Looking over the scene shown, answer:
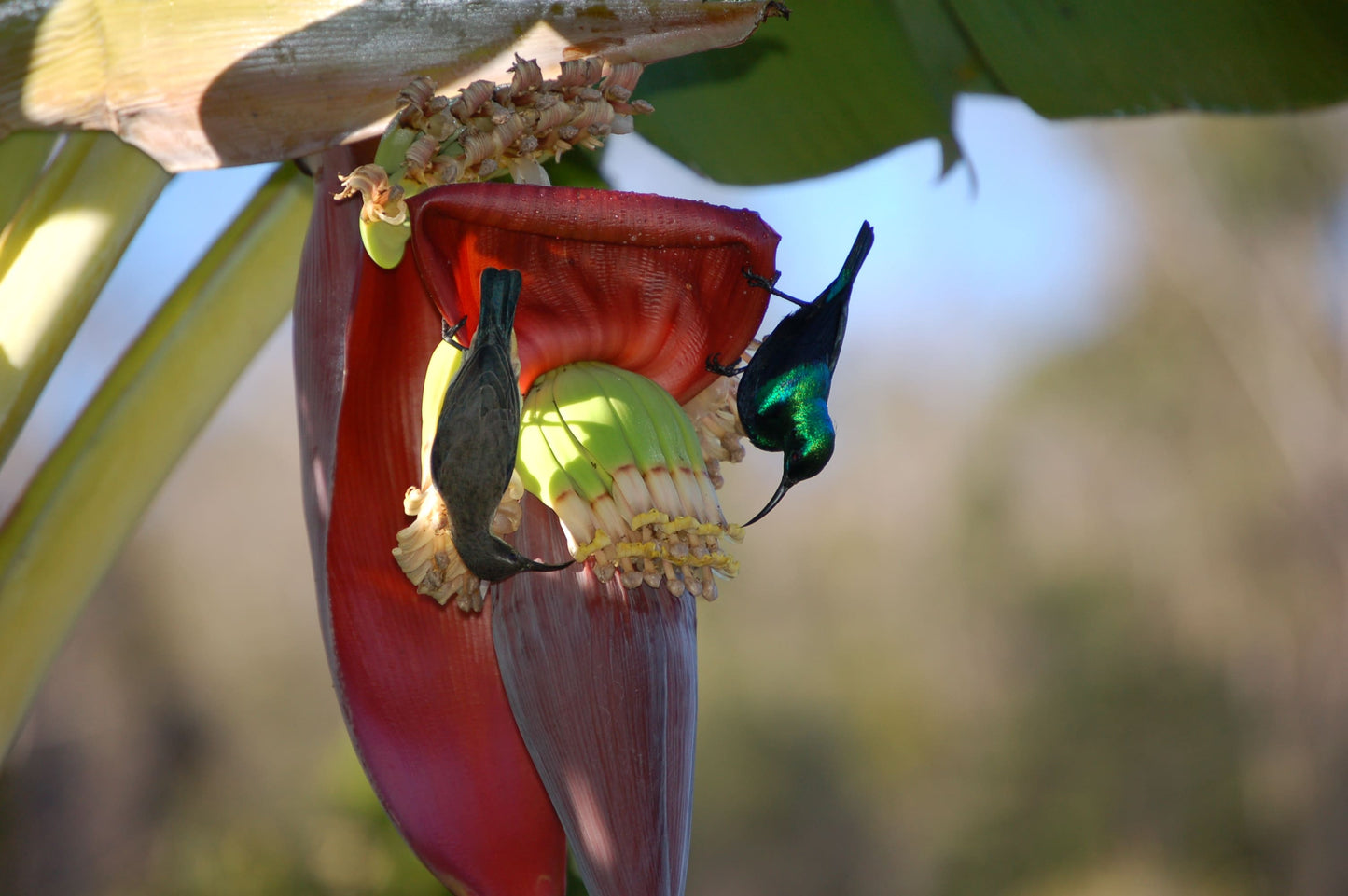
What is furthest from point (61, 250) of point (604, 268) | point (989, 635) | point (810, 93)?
point (989, 635)

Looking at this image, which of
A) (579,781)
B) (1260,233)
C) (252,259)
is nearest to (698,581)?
(579,781)

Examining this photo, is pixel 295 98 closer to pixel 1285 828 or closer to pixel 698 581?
pixel 698 581

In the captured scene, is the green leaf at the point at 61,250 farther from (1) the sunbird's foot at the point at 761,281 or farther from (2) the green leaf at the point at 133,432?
(1) the sunbird's foot at the point at 761,281

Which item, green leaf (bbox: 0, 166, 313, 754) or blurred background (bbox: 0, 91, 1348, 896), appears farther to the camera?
blurred background (bbox: 0, 91, 1348, 896)

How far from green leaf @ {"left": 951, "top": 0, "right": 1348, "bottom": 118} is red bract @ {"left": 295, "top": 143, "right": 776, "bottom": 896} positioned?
339 mm

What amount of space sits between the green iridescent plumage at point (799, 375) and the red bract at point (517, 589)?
0.04 feet

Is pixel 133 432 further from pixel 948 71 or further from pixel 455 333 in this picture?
pixel 948 71

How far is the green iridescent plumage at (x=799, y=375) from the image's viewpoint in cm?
37

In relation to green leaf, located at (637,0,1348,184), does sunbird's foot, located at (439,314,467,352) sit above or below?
below

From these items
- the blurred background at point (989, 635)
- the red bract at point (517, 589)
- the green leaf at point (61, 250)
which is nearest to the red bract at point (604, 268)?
the red bract at point (517, 589)

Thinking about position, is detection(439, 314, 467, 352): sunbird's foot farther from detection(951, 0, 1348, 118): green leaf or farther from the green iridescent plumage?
detection(951, 0, 1348, 118): green leaf

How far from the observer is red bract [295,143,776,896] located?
33 cm

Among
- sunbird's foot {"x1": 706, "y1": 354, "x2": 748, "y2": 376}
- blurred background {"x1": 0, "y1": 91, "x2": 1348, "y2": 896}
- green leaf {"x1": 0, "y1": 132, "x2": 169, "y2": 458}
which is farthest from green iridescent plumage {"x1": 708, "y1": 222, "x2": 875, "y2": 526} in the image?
blurred background {"x1": 0, "y1": 91, "x2": 1348, "y2": 896}

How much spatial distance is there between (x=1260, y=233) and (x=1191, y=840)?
4.02 meters
